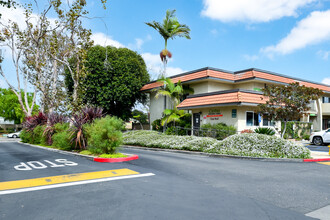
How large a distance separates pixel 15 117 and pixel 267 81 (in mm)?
52481

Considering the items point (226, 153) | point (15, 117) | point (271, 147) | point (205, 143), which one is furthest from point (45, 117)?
point (15, 117)

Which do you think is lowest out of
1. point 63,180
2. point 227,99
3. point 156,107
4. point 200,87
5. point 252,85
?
point 63,180

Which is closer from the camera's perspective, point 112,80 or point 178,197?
point 178,197

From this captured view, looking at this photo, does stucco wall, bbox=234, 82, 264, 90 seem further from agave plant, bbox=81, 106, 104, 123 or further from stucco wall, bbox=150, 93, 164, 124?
agave plant, bbox=81, 106, 104, 123

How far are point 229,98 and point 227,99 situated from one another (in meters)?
0.21

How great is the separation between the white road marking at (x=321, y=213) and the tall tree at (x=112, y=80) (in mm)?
26497

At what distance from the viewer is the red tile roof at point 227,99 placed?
19.4 metres

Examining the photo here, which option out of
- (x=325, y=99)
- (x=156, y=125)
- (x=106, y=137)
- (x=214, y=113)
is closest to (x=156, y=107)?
(x=156, y=125)

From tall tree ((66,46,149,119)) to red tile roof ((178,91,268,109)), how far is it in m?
9.74

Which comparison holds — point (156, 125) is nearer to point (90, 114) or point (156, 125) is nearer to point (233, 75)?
point (233, 75)

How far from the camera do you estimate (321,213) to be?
4.77 metres

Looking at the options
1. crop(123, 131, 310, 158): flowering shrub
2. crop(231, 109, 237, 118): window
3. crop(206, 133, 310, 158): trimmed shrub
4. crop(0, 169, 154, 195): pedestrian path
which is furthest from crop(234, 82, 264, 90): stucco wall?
crop(0, 169, 154, 195): pedestrian path

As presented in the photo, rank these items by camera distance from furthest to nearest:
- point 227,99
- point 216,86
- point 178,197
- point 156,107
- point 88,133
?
point 156,107 < point 216,86 < point 227,99 < point 88,133 < point 178,197

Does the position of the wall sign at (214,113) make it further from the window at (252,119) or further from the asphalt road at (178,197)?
the asphalt road at (178,197)
